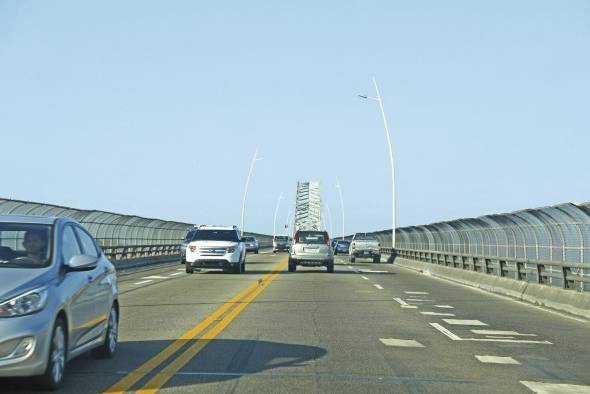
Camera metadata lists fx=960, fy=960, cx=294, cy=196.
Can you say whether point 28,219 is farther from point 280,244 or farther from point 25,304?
point 280,244

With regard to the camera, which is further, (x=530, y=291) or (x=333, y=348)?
(x=530, y=291)

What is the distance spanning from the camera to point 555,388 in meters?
8.69

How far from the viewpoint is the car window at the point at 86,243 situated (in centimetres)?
972

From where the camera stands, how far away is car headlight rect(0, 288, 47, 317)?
24.3ft

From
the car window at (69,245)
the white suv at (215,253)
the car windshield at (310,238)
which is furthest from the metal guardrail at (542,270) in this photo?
the car window at (69,245)

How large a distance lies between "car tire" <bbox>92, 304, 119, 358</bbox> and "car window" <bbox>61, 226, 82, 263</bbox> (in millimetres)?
1073

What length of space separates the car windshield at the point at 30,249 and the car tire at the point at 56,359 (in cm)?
60

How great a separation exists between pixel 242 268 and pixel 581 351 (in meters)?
23.9

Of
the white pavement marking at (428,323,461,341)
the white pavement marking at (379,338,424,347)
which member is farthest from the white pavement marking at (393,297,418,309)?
the white pavement marking at (379,338,424,347)

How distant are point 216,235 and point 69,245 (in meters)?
25.6

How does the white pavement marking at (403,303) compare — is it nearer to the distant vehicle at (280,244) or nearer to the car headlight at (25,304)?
the car headlight at (25,304)

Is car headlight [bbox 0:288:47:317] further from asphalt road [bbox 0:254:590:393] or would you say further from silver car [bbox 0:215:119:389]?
asphalt road [bbox 0:254:590:393]

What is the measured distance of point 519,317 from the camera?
56.9 feet

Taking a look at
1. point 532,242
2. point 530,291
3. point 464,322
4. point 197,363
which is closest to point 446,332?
point 464,322
